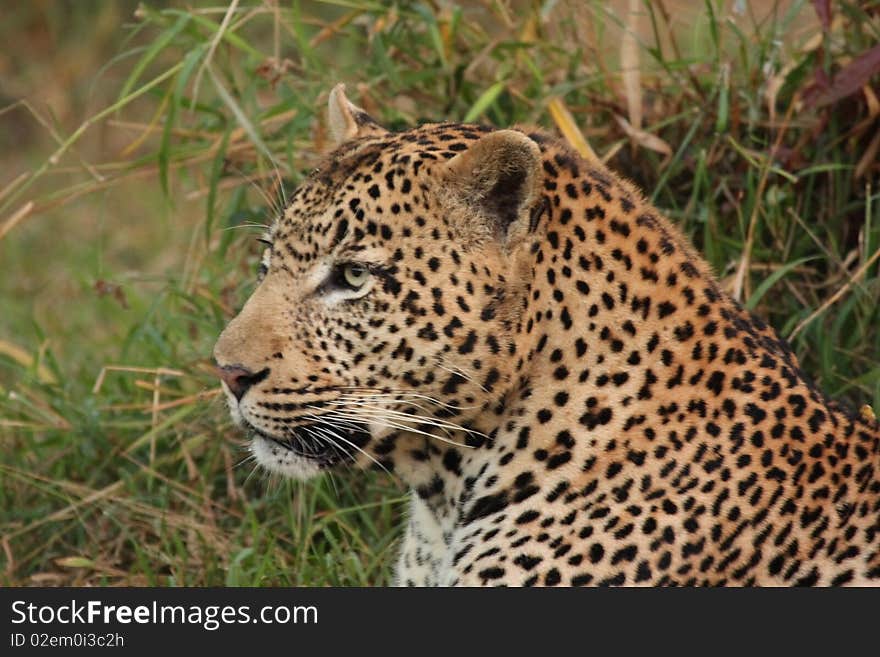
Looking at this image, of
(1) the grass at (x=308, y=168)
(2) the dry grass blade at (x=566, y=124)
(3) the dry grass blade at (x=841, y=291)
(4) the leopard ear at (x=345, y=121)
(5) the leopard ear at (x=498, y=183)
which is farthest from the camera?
(2) the dry grass blade at (x=566, y=124)

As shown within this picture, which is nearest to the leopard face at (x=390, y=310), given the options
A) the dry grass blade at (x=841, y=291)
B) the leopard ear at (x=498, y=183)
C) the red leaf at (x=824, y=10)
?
the leopard ear at (x=498, y=183)

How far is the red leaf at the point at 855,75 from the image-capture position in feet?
20.4

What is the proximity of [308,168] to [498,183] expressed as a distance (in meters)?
2.96

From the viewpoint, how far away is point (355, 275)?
15.5 ft

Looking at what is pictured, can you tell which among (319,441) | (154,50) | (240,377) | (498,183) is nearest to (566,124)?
(154,50)

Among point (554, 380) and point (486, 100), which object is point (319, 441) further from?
point (486, 100)

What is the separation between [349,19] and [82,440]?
2305 mm

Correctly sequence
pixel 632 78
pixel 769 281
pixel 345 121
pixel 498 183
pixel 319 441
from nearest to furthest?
pixel 498 183
pixel 319 441
pixel 345 121
pixel 769 281
pixel 632 78

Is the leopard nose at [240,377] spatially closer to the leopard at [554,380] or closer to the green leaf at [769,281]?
the leopard at [554,380]

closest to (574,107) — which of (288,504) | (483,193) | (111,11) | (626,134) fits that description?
(626,134)

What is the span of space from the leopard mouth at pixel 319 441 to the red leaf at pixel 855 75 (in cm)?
264

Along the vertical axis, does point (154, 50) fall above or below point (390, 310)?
above

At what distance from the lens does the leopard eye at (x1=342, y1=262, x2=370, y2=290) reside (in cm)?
468

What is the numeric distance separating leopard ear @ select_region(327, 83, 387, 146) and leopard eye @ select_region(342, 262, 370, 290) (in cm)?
70
